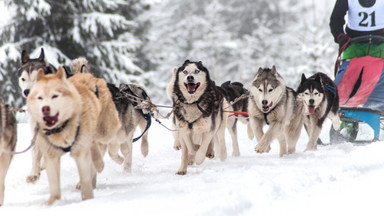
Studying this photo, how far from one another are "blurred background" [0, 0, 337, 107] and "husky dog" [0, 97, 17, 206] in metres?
8.65

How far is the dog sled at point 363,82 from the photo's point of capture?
621cm

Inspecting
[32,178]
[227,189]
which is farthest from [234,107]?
[32,178]

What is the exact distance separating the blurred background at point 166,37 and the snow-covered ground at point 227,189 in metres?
7.88

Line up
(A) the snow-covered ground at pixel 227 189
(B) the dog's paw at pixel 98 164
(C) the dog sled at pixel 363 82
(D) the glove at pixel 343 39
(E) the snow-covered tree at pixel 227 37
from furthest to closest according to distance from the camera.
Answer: (E) the snow-covered tree at pixel 227 37 < (D) the glove at pixel 343 39 < (C) the dog sled at pixel 363 82 < (B) the dog's paw at pixel 98 164 < (A) the snow-covered ground at pixel 227 189

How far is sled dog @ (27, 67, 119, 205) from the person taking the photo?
272 cm

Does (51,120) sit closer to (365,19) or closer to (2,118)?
(2,118)

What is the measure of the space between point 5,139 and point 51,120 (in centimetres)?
63

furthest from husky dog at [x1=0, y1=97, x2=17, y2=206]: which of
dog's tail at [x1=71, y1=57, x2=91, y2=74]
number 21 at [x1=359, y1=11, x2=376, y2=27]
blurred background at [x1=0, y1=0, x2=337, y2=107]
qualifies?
blurred background at [x1=0, y1=0, x2=337, y2=107]

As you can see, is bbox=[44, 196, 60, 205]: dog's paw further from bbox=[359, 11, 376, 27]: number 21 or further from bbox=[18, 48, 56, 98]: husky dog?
bbox=[359, 11, 376, 27]: number 21

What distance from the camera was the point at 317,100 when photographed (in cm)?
590

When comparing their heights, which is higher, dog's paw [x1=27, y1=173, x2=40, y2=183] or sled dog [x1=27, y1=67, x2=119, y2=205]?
sled dog [x1=27, y1=67, x2=119, y2=205]

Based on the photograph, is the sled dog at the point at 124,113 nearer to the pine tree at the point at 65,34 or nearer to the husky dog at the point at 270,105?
the husky dog at the point at 270,105

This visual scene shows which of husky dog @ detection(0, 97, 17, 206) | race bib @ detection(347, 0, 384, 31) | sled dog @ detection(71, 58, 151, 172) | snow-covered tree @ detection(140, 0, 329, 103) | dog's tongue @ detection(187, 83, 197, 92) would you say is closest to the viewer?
husky dog @ detection(0, 97, 17, 206)

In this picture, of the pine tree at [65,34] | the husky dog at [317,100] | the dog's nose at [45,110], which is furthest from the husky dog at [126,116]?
the pine tree at [65,34]
